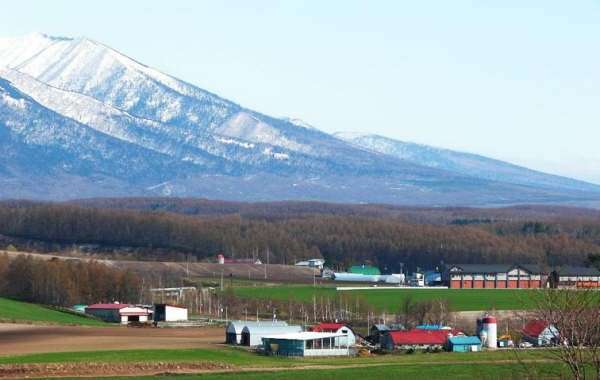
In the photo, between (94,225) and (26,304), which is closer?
(26,304)

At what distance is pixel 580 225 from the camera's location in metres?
154

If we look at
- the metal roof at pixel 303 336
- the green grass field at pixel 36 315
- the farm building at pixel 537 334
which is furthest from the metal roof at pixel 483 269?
the metal roof at pixel 303 336

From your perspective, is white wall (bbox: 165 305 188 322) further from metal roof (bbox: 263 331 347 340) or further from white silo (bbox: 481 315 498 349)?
white silo (bbox: 481 315 498 349)

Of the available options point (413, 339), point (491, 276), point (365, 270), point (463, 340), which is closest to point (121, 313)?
point (413, 339)

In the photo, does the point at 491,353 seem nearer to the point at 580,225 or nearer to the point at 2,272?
the point at 2,272

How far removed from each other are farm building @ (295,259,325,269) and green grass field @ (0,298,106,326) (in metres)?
44.7

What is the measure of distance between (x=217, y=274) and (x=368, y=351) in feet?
152

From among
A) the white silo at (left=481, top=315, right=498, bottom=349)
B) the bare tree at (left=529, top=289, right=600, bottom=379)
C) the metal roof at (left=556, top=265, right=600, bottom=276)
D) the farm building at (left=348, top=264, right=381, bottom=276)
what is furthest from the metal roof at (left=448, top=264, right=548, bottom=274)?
the bare tree at (left=529, top=289, right=600, bottom=379)

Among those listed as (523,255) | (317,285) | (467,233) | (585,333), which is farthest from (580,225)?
(585,333)

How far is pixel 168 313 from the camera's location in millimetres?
67938

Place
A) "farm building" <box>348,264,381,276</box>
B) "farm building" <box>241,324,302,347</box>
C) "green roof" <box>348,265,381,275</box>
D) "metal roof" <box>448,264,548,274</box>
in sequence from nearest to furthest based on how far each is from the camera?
"farm building" <box>241,324,302,347</box>
"metal roof" <box>448,264,548,274</box>
"farm building" <box>348,264,381,276</box>
"green roof" <box>348,265,381,275</box>

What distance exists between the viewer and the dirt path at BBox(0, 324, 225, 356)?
160ft

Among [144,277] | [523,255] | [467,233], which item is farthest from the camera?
[467,233]

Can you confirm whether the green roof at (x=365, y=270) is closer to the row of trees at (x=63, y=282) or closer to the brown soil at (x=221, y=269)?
the brown soil at (x=221, y=269)
